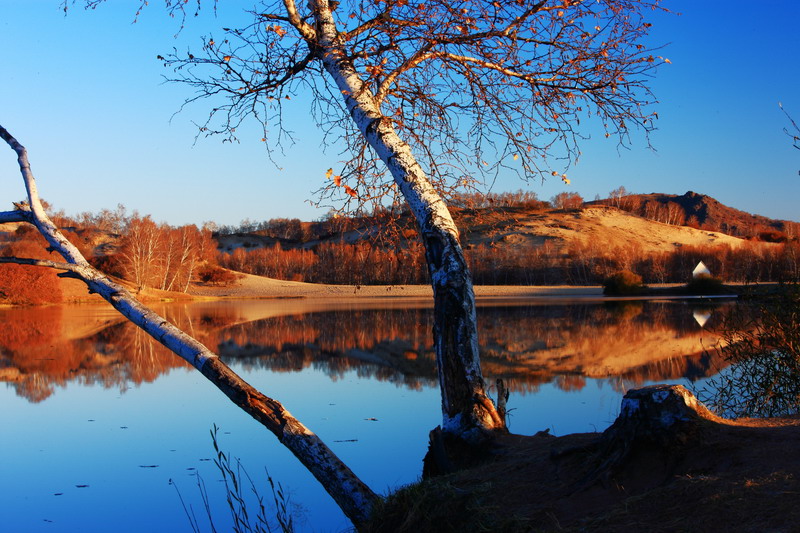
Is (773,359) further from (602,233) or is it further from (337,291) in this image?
(602,233)

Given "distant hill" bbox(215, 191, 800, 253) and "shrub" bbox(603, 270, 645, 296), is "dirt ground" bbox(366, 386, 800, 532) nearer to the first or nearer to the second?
"distant hill" bbox(215, 191, 800, 253)

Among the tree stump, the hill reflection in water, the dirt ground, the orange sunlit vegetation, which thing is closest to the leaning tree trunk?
the dirt ground

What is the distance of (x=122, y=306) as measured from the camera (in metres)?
4.96

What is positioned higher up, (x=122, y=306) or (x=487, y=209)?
(x=487, y=209)

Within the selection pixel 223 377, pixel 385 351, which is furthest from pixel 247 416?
pixel 385 351

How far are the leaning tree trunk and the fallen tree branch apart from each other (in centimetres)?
103

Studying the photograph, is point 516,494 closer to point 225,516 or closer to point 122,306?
point 225,516

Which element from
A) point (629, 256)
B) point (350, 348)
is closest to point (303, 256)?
point (629, 256)

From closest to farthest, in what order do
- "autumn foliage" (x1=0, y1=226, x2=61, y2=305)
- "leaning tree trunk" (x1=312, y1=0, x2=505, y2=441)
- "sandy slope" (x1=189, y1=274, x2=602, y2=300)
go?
"leaning tree trunk" (x1=312, y1=0, x2=505, y2=441) < "autumn foliage" (x1=0, y1=226, x2=61, y2=305) < "sandy slope" (x1=189, y1=274, x2=602, y2=300)

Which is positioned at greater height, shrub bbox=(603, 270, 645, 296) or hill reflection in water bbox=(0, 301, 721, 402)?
shrub bbox=(603, 270, 645, 296)

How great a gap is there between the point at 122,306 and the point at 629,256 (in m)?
55.4

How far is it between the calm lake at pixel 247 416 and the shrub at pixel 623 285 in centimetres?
2244

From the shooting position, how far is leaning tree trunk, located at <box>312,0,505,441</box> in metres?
4.87

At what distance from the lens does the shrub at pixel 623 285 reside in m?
40.0
